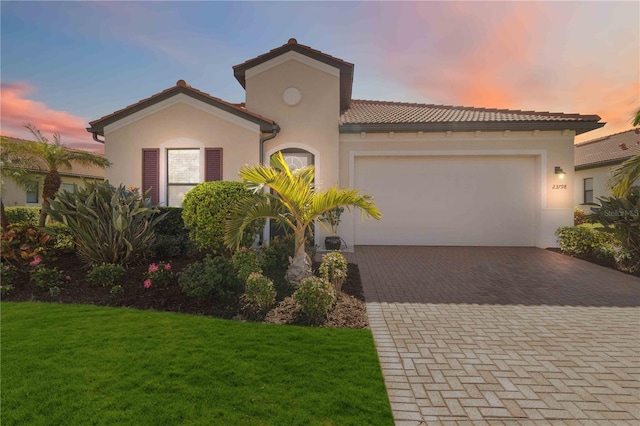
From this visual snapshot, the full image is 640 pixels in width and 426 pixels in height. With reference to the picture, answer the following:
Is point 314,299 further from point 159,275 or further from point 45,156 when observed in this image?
point 45,156

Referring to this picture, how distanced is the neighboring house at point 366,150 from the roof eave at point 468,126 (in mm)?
34

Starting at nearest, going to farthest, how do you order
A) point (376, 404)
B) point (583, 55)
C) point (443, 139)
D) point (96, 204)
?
point (376, 404)
point (96, 204)
point (583, 55)
point (443, 139)

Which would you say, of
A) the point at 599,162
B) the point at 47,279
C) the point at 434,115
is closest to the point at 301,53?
the point at 434,115

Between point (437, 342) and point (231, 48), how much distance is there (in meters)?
10.9

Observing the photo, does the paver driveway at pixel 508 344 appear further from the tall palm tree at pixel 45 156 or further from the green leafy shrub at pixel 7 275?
the tall palm tree at pixel 45 156

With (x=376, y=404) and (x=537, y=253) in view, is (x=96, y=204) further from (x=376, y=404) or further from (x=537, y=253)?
(x=537, y=253)

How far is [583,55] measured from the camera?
30.3 ft

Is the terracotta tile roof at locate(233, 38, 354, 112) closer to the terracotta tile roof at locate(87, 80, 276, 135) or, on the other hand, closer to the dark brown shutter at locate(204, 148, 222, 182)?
the terracotta tile roof at locate(87, 80, 276, 135)

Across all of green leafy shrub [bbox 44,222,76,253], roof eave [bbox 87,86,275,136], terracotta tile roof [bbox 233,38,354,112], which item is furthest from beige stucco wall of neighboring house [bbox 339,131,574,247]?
green leafy shrub [bbox 44,222,76,253]

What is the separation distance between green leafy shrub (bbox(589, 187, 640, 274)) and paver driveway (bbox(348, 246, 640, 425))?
700 mm

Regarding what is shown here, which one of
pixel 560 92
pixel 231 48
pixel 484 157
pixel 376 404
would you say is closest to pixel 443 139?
pixel 484 157

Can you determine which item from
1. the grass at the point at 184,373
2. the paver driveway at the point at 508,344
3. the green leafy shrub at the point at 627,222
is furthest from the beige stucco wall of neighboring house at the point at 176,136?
the green leafy shrub at the point at 627,222

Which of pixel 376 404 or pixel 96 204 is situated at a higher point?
pixel 96 204

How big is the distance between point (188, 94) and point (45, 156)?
481 cm
